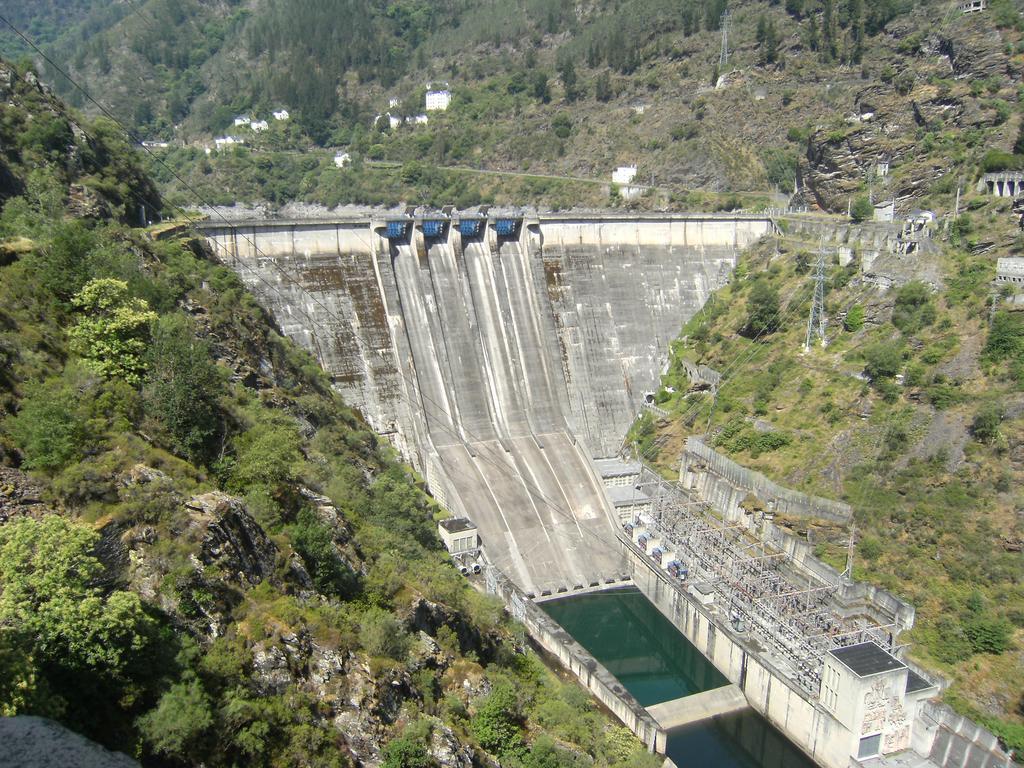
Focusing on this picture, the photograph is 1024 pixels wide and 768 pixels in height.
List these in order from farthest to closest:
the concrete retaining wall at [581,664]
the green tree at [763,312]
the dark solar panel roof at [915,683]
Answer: the green tree at [763,312] → the concrete retaining wall at [581,664] → the dark solar panel roof at [915,683]

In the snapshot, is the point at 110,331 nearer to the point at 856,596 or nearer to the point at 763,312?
the point at 856,596

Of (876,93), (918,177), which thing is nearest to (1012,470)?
(918,177)

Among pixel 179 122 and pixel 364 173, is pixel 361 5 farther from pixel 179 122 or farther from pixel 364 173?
pixel 364 173

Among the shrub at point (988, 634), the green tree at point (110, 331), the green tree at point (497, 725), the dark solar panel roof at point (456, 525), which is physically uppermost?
the green tree at point (110, 331)

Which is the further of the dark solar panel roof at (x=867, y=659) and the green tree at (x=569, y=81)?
the green tree at (x=569, y=81)

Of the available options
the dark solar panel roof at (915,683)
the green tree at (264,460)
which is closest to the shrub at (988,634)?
the dark solar panel roof at (915,683)

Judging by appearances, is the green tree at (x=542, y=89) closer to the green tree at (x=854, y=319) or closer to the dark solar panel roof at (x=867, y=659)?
the green tree at (x=854, y=319)
